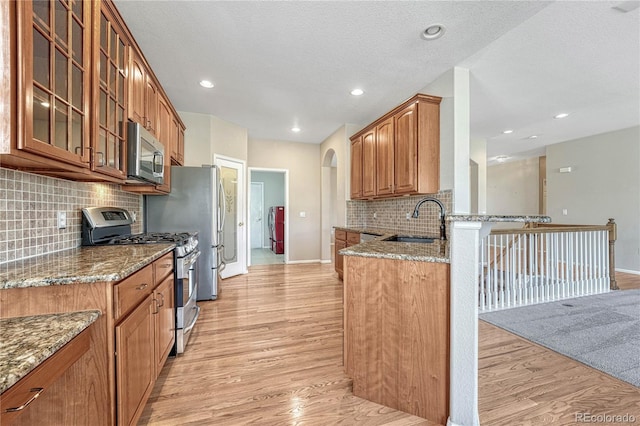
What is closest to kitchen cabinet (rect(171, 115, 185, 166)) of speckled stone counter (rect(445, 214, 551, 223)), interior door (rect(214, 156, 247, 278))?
interior door (rect(214, 156, 247, 278))

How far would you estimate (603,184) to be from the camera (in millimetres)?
5102

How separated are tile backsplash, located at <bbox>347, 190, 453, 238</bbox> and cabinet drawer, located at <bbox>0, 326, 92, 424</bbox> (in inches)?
118

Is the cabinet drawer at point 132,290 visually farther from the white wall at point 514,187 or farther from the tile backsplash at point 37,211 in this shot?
the white wall at point 514,187

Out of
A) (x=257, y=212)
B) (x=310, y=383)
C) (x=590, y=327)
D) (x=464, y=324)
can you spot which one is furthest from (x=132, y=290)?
(x=257, y=212)

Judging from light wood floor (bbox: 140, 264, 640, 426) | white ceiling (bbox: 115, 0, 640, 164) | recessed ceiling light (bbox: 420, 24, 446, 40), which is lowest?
light wood floor (bbox: 140, 264, 640, 426)

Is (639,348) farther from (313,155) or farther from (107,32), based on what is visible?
(313,155)

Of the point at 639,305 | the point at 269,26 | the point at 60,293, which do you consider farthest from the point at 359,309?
the point at 639,305

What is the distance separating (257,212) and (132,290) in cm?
711

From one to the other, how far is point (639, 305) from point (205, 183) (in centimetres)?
534

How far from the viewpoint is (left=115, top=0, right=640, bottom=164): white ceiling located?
1986mm

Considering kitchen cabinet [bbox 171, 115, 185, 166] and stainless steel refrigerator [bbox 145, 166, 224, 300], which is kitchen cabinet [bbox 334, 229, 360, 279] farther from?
kitchen cabinet [bbox 171, 115, 185, 166]

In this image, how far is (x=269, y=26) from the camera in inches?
84.3

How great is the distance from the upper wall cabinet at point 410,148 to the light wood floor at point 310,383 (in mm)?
1683

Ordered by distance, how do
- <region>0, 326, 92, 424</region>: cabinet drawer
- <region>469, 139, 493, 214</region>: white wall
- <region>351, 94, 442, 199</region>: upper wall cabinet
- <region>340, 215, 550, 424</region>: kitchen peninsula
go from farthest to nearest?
1. <region>469, 139, 493, 214</region>: white wall
2. <region>351, 94, 442, 199</region>: upper wall cabinet
3. <region>340, 215, 550, 424</region>: kitchen peninsula
4. <region>0, 326, 92, 424</region>: cabinet drawer
